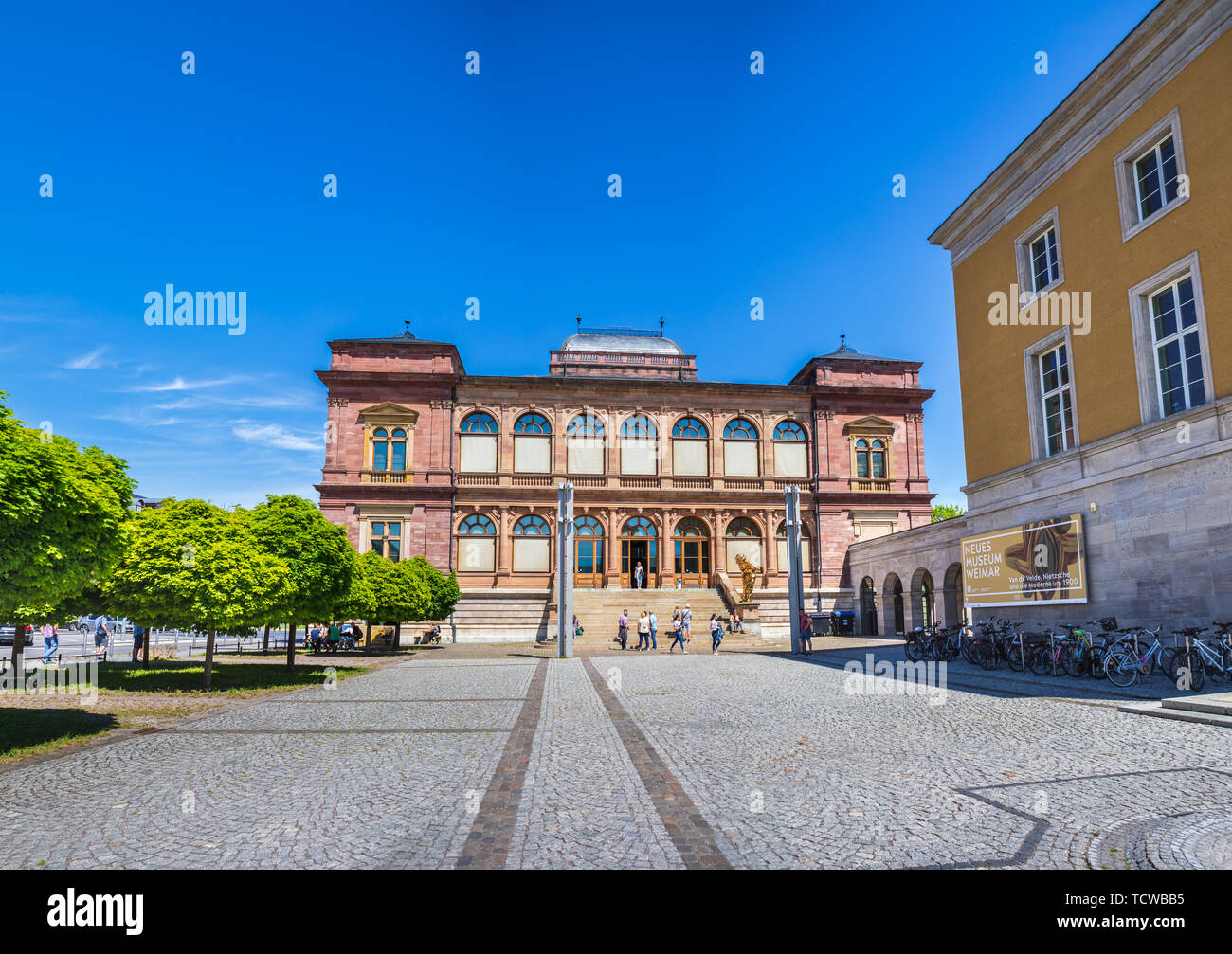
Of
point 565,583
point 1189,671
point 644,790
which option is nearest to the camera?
point 644,790

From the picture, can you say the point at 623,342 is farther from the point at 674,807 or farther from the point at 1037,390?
the point at 674,807

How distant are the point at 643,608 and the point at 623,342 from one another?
21.9m

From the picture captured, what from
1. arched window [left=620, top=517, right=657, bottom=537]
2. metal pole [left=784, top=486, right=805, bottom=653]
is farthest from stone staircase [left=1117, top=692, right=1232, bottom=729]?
arched window [left=620, top=517, right=657, bottom=537]

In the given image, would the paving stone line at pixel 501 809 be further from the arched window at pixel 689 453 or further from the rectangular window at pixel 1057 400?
the arched window at pixel 689 453

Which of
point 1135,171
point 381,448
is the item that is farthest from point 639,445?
point 1135,171

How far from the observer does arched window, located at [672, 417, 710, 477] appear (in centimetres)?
4462

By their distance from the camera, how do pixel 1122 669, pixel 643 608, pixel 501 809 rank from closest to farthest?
pixel 501 809
pixel 1122 669
pixel 643 608

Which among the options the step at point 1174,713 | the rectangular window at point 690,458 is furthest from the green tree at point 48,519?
the rectangular window at point 690,458

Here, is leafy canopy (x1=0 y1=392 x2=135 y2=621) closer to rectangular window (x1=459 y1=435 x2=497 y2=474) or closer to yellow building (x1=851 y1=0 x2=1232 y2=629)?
yellow building (x1=851 y1=0 x2=1232 y2=629)

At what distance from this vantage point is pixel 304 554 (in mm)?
17984

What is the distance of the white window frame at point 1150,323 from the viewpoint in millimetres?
15883

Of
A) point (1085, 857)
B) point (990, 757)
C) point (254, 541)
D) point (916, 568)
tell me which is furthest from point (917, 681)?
point (916, 568)

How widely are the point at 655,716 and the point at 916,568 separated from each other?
85.4 feet

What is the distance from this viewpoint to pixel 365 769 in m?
7.58
